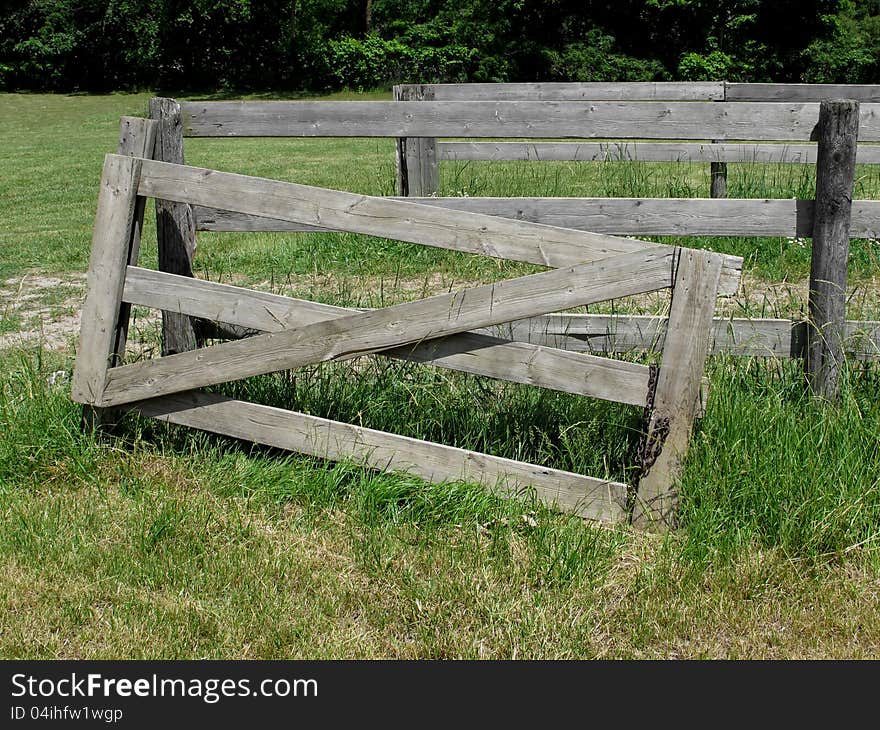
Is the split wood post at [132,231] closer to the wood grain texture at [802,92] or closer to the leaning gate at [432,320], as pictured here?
the leaning gate at [432,320]

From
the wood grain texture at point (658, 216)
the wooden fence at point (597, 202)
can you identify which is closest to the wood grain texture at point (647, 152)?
the wooden fence at point (597, 202)

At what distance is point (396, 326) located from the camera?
11.8 ft

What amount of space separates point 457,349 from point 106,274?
1.47 meters

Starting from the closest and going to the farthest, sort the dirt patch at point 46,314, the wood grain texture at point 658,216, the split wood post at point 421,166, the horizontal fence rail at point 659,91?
the wood grain texture at point 658,216, the dirt patch at point 46,314, the split wood post at point 421,166, the horizontal fence rail at point 659,91

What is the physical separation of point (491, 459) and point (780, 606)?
1.16m

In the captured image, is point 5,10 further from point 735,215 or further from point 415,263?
point 735,215

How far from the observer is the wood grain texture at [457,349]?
353cm

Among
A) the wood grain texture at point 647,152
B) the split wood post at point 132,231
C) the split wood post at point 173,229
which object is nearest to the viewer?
the split wood post at point 132,231

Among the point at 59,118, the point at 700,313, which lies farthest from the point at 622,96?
the point at 59,118

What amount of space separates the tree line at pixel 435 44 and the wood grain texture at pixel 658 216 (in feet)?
90.7

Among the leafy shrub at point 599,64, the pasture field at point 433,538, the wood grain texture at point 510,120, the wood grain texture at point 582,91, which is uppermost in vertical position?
the leafy shrub at point 599,64

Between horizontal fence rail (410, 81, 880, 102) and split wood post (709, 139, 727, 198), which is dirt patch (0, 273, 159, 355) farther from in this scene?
split wood post (709, 139, 727, 198)

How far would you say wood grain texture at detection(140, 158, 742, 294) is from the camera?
11.4 feet

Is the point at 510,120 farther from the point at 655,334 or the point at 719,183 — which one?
the point at 719,183
